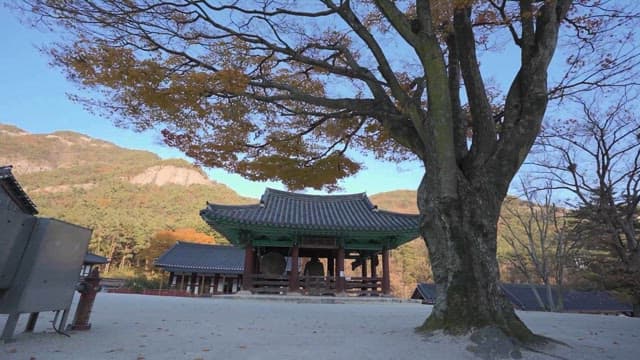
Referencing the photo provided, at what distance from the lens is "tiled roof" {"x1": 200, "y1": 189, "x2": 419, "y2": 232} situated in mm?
13862

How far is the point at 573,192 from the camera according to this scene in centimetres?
1355

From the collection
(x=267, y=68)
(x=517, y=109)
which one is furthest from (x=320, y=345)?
(x=267, y=68)

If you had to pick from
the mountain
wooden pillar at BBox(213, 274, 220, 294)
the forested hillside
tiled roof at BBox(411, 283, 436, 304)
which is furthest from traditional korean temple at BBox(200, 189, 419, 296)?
the mountain

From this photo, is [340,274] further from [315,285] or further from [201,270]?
[201,270]

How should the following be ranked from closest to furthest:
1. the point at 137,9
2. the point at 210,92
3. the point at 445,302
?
the point at 445,302
the point at 137,9
the point at 210,92

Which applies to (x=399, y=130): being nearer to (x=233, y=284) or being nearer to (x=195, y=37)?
(x=195, y=37)

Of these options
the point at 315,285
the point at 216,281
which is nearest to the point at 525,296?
the point at 315,285

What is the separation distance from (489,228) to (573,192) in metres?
12.0

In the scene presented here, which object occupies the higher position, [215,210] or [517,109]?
[215,210]

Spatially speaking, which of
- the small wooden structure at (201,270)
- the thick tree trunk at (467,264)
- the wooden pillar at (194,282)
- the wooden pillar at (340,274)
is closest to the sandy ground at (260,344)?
the thick tree trunk at (467,264)

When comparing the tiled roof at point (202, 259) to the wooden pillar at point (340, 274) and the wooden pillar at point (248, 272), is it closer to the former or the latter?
the wooden pillar at point (248, 272)

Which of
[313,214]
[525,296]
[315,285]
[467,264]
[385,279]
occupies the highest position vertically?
[313,214]

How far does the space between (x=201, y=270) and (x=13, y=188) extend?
11.7 metres

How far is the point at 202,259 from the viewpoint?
27.2 metres
